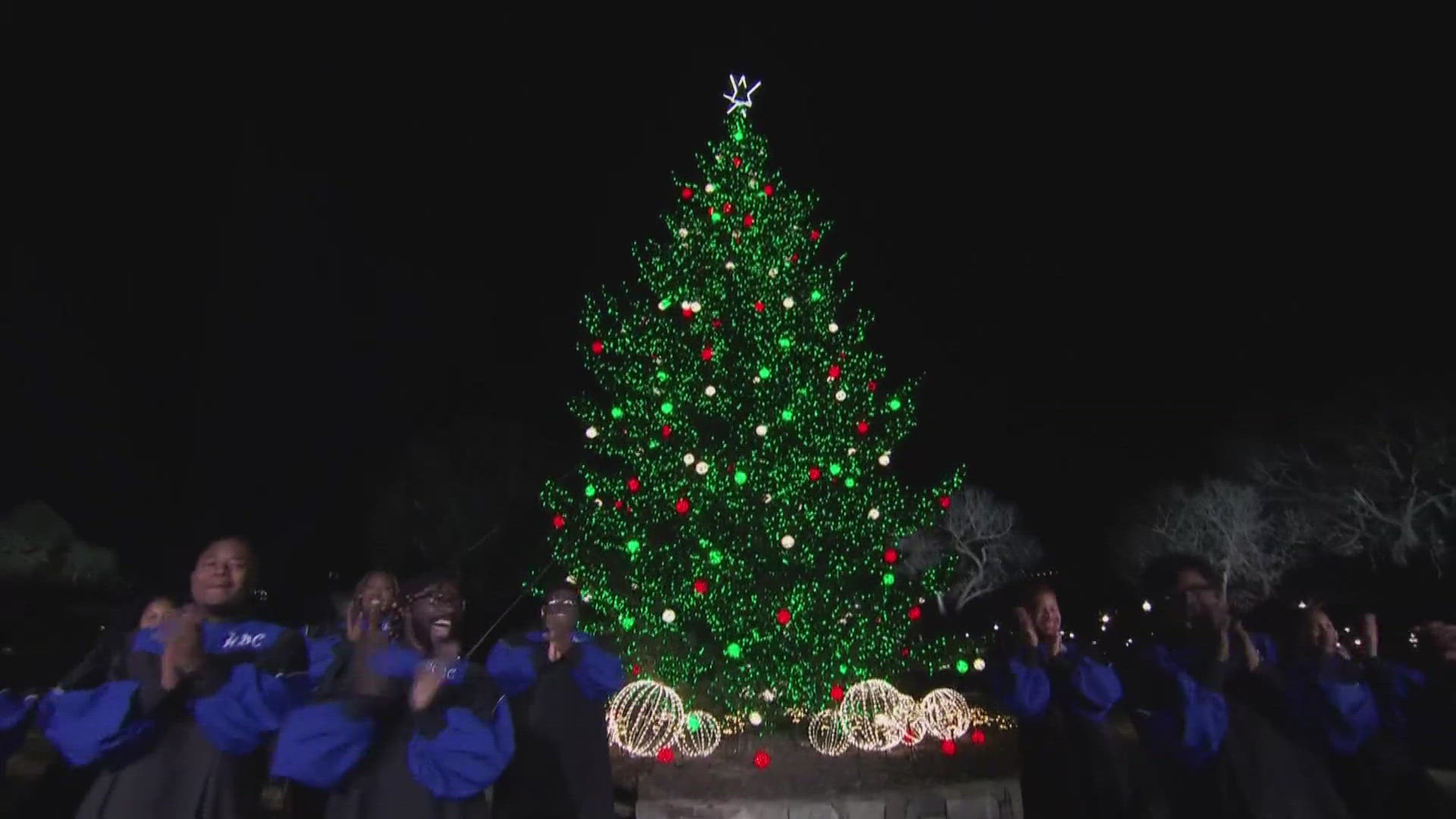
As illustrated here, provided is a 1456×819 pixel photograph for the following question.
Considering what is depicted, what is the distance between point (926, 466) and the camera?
1688 inches

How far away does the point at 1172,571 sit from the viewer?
3975 millimetres

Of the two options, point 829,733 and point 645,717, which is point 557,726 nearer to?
point 645,717

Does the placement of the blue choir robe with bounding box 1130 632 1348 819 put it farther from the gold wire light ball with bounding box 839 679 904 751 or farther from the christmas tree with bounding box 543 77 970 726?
the christmas tree with bounding box 543 77 970 726

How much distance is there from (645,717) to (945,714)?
2.51 m

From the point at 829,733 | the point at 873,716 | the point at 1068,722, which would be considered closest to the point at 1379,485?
the point at 873,716

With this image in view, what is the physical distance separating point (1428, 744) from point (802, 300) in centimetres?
650

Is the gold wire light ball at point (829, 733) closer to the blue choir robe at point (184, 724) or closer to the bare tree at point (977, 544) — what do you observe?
the blue choir robe at point (184, 724)

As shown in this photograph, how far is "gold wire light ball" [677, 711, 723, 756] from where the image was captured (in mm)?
8492

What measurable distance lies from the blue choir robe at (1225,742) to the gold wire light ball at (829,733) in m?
4.79

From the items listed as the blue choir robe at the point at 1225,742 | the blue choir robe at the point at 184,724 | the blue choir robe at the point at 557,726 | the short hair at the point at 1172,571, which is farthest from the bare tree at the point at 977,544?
the blue choir robe at the point at 184,724

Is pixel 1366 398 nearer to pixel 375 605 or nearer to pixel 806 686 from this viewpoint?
pixel 806 686

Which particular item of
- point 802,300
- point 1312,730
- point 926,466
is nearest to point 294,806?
point 1312,730

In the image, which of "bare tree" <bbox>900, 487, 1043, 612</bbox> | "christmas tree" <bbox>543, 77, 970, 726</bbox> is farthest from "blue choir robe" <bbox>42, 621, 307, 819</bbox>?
"bare tree" <bbox>900, 487, 1043, 612</bbox>

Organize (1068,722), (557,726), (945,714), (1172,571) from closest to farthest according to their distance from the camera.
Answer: (1172,571) → (1068,722) → (557,726) → (945,714)
